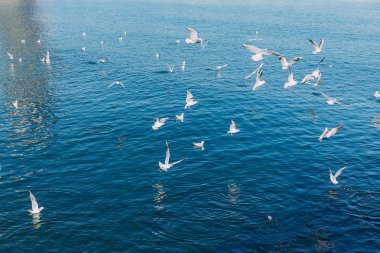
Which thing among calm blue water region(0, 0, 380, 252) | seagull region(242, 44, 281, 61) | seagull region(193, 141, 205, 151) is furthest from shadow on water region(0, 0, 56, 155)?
seagull region(242, 44, 281, 61)

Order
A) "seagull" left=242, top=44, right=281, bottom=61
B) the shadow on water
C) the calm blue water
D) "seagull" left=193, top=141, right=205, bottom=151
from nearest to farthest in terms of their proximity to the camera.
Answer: "seagull" left=242, top=44, right=281, bottom=61, the calm blue water, "seagull" left=193, top=141, right=205, bottom=151, the shadow on water

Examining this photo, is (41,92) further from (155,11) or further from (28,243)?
(155,11)

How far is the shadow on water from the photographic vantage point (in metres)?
42.9

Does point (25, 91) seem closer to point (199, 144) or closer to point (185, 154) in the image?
point (185, 154)

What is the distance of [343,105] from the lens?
54.4 meters

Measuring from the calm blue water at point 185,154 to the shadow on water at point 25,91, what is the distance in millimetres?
272

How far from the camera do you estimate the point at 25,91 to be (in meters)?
Answer: 58.6

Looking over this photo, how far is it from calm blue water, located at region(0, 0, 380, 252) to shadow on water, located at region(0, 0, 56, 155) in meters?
0.27

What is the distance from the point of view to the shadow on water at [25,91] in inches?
1688

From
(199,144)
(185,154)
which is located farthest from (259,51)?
(185,154)

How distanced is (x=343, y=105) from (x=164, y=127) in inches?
1086

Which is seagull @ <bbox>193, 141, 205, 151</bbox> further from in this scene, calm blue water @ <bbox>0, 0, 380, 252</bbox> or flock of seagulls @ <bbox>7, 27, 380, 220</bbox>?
calm blue water @ <bbox>0, 0, 380, 252</bbox>

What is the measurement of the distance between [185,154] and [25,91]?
33415 mm

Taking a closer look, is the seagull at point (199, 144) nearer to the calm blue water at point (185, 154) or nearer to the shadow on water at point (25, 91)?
the calm blue water at point (185, 154)
